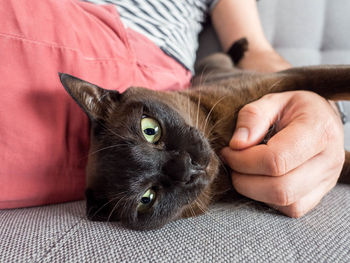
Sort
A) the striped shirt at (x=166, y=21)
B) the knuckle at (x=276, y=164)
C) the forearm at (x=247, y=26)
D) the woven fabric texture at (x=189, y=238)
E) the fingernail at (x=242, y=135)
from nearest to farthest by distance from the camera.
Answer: the woven fabric texture at (x=189, y=238) < the knuckle at (x=276, y=164) < the fingernail at (x=242, y=135) < the striped shirt at (x=166, y=21) < the forearm at (x=247, y=26)

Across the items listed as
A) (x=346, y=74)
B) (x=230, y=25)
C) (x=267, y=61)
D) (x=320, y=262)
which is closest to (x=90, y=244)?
(x=320, y=262)

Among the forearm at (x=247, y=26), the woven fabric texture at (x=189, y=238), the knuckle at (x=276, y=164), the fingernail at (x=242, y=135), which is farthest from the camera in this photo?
the forearm at (x=247, y=26)

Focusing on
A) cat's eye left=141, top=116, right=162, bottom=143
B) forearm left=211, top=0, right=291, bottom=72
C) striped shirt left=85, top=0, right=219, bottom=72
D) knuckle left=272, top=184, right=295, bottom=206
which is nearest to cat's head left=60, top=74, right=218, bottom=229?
cat's eye left=141, top=116, right=162, bottom=143

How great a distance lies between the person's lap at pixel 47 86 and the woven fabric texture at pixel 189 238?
0.11 m

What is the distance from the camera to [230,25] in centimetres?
175

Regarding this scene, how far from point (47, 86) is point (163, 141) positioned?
1.31 feet

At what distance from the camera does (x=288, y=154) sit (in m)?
0.66

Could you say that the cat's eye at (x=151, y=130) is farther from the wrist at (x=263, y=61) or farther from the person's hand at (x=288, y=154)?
the wrist at (x=263, y=61)

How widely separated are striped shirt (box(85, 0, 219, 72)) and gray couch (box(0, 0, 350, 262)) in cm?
83

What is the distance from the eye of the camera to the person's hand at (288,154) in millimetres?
673

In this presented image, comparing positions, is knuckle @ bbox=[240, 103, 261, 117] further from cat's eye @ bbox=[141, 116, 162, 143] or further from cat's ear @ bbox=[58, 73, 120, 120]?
cat's ear @ bbox=[58, 73, 120, 120]

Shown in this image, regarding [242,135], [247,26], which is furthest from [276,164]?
[247,26]

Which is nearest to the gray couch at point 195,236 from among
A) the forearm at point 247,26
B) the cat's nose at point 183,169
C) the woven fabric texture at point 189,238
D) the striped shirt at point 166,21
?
the woven fabric texture at point 189,238

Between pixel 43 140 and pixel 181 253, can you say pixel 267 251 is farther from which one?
pixel 43 140
